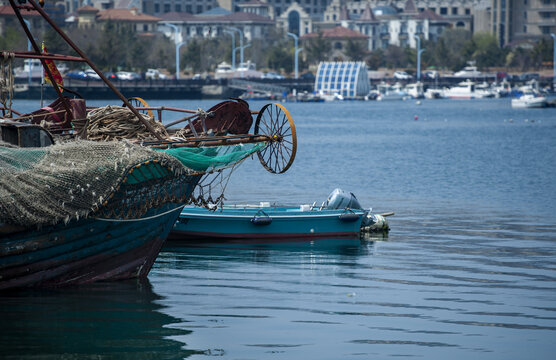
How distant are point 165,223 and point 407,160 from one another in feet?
139

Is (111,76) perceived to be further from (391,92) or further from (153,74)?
(391,92)

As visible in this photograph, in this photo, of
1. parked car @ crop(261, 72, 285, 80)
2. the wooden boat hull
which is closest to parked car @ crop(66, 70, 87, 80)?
parked car @ crop(261, 72, 285, 80)

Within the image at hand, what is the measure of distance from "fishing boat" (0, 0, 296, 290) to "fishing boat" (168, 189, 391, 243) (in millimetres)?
5130

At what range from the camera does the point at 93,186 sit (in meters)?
17.5

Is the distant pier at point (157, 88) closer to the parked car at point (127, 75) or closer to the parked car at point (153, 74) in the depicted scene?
the parked car at point (127, 75)

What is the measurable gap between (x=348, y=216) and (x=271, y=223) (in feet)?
7.10

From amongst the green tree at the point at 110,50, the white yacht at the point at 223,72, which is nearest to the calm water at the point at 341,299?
the green tree at the point at 110,50

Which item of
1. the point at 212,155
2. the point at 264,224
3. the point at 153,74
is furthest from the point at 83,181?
the point at 153,74

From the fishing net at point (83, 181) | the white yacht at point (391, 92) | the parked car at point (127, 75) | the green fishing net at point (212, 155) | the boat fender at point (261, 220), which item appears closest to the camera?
the fishing net at point (83, 181)

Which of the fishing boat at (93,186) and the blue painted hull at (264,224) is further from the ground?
the fishing boat at (93,186)

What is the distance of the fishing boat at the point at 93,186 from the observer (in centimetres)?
1722

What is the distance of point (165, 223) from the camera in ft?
64.5

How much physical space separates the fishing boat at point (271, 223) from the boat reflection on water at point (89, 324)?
620 cm

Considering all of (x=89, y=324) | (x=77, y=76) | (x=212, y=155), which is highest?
(x=212, y=155)
